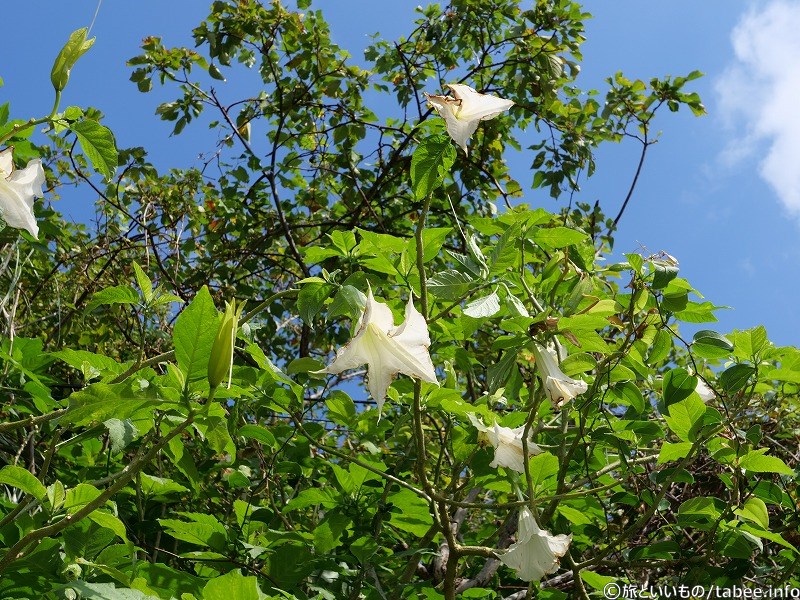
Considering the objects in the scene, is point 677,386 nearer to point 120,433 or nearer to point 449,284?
point 449,284

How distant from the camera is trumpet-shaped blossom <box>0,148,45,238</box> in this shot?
1.14 metres

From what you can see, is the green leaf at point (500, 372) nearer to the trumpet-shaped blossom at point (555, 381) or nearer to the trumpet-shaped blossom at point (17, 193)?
the trumpet-shaped blossom at point (555, 381)

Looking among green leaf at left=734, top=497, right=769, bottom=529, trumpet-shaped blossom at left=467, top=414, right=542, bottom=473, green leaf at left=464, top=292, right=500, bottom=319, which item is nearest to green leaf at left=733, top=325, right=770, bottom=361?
green leaf at left=734, top=497, right=769, bottom=529

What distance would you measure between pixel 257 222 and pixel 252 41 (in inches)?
36.4

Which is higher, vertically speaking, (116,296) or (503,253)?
(503,253)

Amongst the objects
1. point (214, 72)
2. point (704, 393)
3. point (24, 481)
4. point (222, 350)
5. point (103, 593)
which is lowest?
point (103, 593)

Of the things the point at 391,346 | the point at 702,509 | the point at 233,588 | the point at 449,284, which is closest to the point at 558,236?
the point at 449,284

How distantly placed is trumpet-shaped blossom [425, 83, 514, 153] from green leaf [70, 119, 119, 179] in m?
0.50

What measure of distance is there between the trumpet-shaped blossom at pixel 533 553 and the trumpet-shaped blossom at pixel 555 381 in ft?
0.92

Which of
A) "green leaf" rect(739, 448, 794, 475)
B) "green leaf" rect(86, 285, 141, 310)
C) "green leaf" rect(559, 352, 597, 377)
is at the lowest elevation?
"green leaf" rect(86, 285, 141, 310)

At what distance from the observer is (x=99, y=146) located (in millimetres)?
1128

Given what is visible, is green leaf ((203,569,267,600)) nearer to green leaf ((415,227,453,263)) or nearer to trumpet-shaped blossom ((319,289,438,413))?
trumpet-shaped blossom ((319,289,438,413))

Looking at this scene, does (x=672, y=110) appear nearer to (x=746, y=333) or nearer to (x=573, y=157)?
(x=573, y=157)

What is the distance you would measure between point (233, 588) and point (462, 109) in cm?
77
